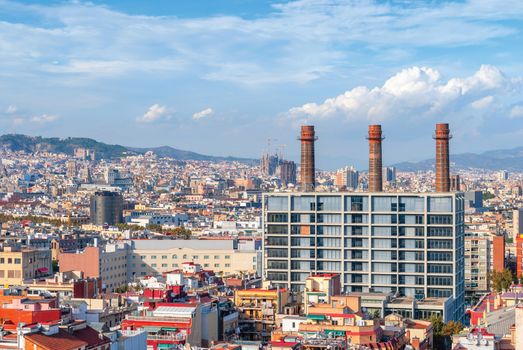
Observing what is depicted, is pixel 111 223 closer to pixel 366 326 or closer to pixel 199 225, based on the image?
pixel 199 225

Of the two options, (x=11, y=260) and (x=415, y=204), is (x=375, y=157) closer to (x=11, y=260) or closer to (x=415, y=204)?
(x=415, y=204)

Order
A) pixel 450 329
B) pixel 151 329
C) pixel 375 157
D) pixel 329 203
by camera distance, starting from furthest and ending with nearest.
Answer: pixel 375 157 < pixel 329 203 < pixel 450 329 < pixel 151 329

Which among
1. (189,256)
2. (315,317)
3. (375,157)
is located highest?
(375,157)

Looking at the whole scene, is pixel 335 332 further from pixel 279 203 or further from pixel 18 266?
pixel 18 266

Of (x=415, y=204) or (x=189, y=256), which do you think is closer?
(x=415, y=204)

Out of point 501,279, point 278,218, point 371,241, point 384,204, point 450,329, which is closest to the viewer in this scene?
point 450,329

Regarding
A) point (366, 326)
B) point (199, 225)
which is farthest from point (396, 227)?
point (199, 225)

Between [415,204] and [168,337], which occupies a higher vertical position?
[415,204]

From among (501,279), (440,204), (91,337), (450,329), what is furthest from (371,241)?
(91,337)
